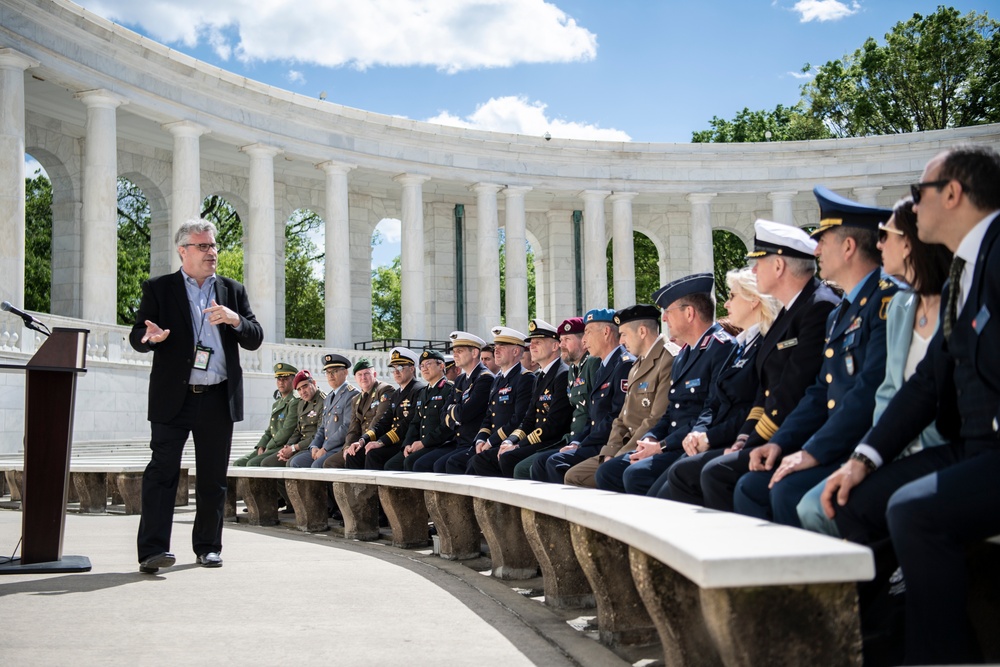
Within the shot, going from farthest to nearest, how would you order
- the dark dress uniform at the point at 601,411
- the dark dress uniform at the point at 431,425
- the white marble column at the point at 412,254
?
1. the white marble column at the point at 412,254
2. the dark dress uniform at the point at 431,425
3. the dark dress uniform at the point at 601,411

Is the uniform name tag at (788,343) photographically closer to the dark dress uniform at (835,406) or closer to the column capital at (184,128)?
the dark dress uniform at (835,406)

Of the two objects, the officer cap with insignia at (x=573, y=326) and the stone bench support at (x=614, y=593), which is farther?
the officer cap with insignia at (x=573, y=326)

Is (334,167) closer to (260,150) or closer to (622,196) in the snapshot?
(260,150)

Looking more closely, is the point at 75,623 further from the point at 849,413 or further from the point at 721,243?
the point at 721,243

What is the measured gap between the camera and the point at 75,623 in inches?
268

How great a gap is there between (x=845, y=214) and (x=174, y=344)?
6304 millimetres

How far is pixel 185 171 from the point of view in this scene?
38000 millimetres

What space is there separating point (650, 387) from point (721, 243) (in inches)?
2178

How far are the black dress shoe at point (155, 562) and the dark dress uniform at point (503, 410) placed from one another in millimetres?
4909

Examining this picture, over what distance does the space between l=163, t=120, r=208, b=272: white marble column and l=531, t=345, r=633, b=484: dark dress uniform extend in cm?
2946

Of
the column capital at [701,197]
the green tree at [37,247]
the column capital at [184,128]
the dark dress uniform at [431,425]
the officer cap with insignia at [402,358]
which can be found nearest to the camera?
the dark dress uniform at [431,425]

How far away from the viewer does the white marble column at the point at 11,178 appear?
30.7 metres

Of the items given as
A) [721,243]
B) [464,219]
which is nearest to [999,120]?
[721,243]

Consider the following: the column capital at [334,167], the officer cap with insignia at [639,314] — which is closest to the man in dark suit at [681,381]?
the officer cap with insignia at [639,314]
